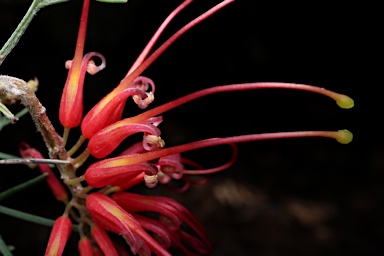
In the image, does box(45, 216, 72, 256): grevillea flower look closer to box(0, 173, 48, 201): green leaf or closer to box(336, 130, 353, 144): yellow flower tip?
box(0, 173, 48, 201): green leaf

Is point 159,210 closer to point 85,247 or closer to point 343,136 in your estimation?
point 85,247

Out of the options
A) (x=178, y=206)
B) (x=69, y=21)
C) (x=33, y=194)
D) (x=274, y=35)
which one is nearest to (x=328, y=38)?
(x=274, y=35)

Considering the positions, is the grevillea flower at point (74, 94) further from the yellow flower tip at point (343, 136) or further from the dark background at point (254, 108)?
the dark background at point (254, 108)

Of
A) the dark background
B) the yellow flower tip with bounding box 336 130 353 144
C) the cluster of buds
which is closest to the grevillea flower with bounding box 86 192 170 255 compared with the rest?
the cluster of buds

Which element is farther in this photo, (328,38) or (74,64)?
(328,38)

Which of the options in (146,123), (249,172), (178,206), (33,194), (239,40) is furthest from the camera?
(249,172)

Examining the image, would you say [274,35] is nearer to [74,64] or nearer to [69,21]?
[69,21]

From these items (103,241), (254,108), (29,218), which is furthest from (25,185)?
(254,108)
